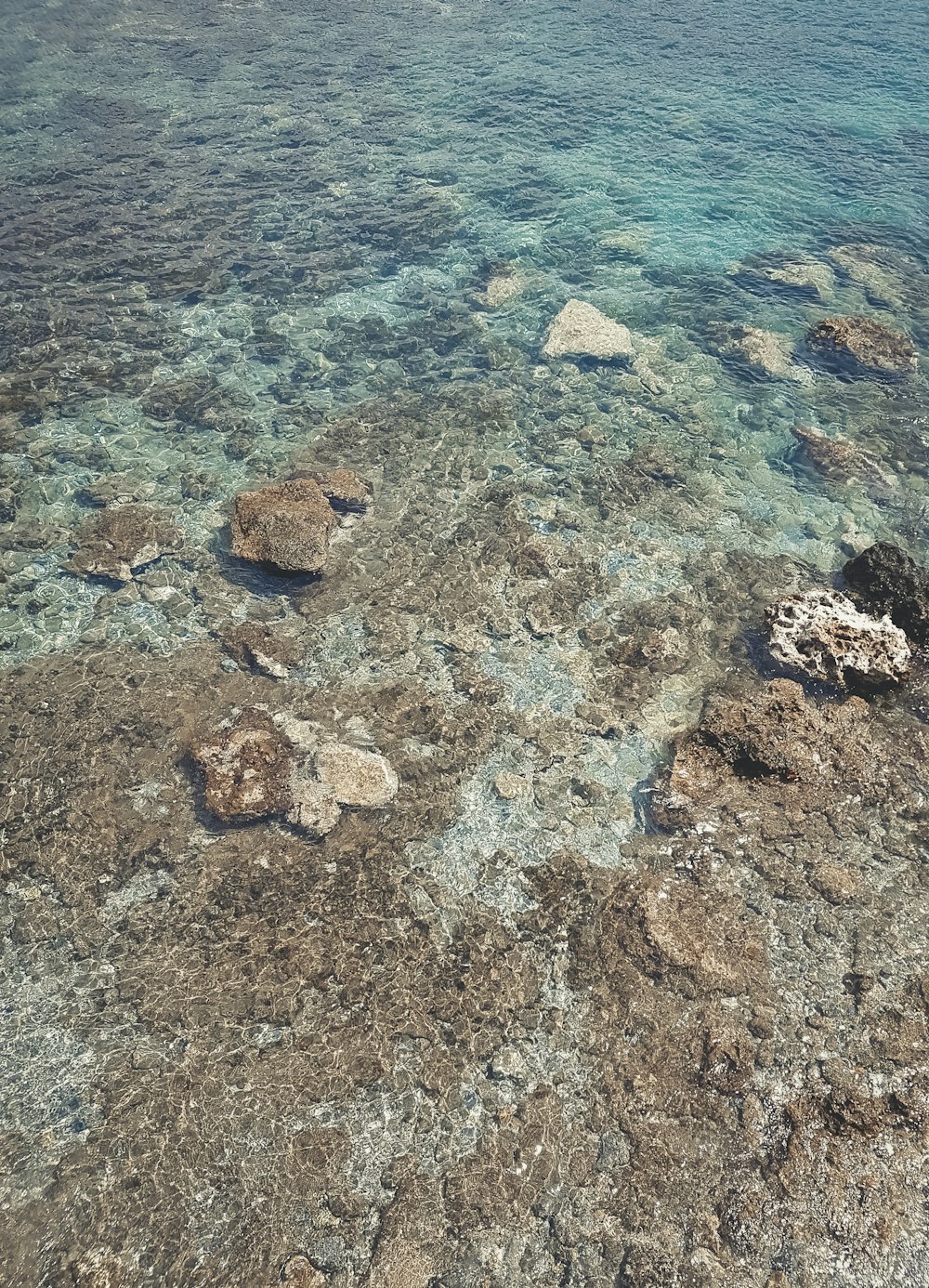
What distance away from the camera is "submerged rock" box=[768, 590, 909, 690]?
10.4m

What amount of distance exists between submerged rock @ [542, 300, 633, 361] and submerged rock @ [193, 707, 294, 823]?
36.0 ft

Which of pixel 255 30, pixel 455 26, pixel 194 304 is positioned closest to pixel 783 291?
pixel 194 304

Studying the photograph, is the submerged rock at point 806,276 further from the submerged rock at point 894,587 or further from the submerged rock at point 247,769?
the submerged rock at point 247,769

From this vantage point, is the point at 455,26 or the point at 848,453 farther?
the point at 455,26

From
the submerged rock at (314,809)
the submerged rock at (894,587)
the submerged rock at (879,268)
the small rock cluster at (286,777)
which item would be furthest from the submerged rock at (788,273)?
the submerged rock at (314,809)

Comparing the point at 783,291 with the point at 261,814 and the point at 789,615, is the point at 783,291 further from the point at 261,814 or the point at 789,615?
the point at 261,814

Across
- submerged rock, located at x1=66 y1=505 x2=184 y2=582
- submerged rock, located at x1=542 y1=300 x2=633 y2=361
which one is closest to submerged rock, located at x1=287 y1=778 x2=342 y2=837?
submerged rock, located at x1=66 y1=505 x2=184 y2=582

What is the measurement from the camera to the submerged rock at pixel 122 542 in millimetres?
12086

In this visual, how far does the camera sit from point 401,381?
16188mm

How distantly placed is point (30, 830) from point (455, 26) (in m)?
34.4

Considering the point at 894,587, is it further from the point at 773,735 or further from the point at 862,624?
the point at 773,735

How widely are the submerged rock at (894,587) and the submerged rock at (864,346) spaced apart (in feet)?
22.5

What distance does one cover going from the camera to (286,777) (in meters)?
9.61

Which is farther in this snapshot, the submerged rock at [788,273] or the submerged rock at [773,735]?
the submerged rock at [788,273]
